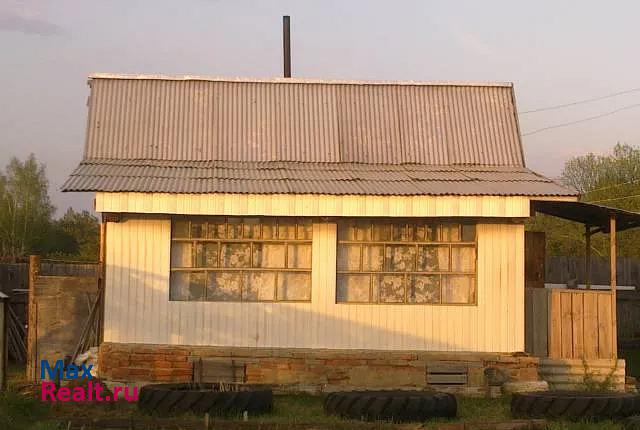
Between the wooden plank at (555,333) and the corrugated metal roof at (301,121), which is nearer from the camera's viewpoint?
the wooden plank at (555,333)

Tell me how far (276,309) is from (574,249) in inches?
1249

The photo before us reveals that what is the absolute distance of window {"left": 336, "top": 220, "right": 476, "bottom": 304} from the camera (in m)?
16.0

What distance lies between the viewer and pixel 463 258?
635 inches

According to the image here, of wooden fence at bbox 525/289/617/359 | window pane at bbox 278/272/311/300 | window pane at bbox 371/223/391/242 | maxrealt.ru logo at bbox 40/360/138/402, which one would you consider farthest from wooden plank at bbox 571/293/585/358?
maxrealt.ru logo at bbox 40/360/138/402

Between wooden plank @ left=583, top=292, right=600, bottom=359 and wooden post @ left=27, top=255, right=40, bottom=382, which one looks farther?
wooden post @ left=27, top=255, right=40, bottom=382

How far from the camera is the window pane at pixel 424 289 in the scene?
52.5 feet

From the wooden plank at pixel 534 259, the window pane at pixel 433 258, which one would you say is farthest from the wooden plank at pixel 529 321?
the wooden plank at pixel 534 259

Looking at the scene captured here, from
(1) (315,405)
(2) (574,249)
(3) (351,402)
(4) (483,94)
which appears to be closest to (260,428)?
(3) (351,402)

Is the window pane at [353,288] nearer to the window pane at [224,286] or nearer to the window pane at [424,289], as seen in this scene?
the window pane at [424,289]

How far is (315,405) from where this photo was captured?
14648 mm

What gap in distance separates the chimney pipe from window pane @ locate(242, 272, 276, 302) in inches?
271

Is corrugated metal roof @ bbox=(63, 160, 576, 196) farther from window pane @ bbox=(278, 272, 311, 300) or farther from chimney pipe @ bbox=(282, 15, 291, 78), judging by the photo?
chimney pipe @ bbox=(282, 15, 291, 78)

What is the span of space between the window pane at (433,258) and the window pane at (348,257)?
1.00m

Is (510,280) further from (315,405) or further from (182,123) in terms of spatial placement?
(182,123)
